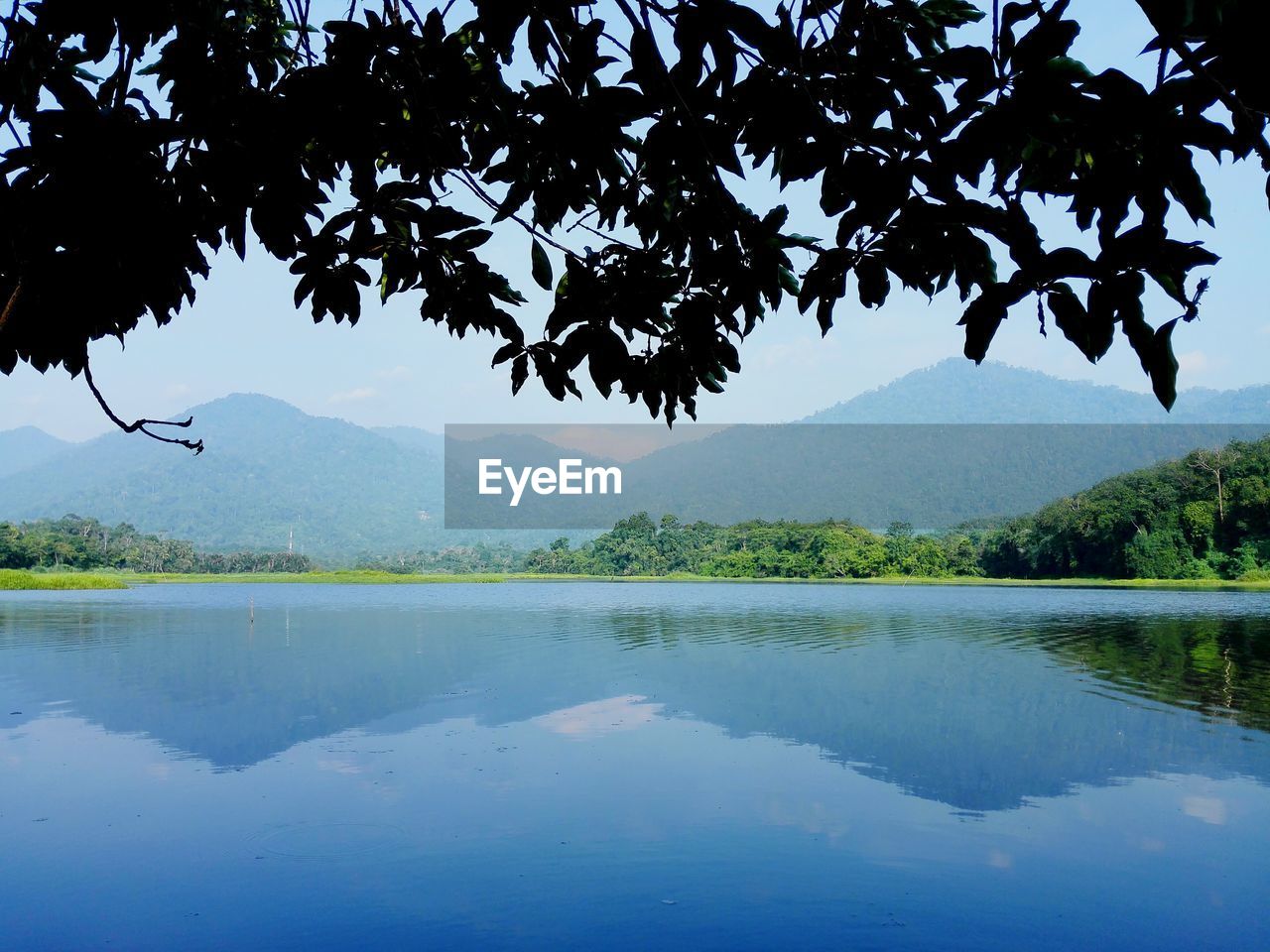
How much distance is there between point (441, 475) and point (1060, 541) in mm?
135943

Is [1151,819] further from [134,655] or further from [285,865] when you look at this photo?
[134,655]

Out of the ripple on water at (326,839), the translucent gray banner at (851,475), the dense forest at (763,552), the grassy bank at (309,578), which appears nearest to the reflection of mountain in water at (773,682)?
the ripple on water at (326,839)

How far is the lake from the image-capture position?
15.1ft

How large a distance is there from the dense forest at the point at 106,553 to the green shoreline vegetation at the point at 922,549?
0.23 ft

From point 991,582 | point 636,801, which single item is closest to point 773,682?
point 636,801

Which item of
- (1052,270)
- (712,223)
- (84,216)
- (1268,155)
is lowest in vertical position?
(1052,270)

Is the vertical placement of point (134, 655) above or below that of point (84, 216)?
below

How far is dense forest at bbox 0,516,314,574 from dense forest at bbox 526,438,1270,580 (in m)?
20.9

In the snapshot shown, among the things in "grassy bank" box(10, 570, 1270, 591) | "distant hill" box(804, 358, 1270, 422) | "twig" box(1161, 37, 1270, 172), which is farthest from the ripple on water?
"distant hill" box(804, 358, 1270, 422)

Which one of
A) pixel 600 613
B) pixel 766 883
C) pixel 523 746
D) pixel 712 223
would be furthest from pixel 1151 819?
pixel 600 613

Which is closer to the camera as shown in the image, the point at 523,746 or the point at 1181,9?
the point at 1181,9

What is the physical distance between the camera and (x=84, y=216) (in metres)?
1.51

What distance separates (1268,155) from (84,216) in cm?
154

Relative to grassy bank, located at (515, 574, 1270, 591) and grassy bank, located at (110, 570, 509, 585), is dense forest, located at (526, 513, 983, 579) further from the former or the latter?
grassy bank, located at (110, 570, 509, 585)
